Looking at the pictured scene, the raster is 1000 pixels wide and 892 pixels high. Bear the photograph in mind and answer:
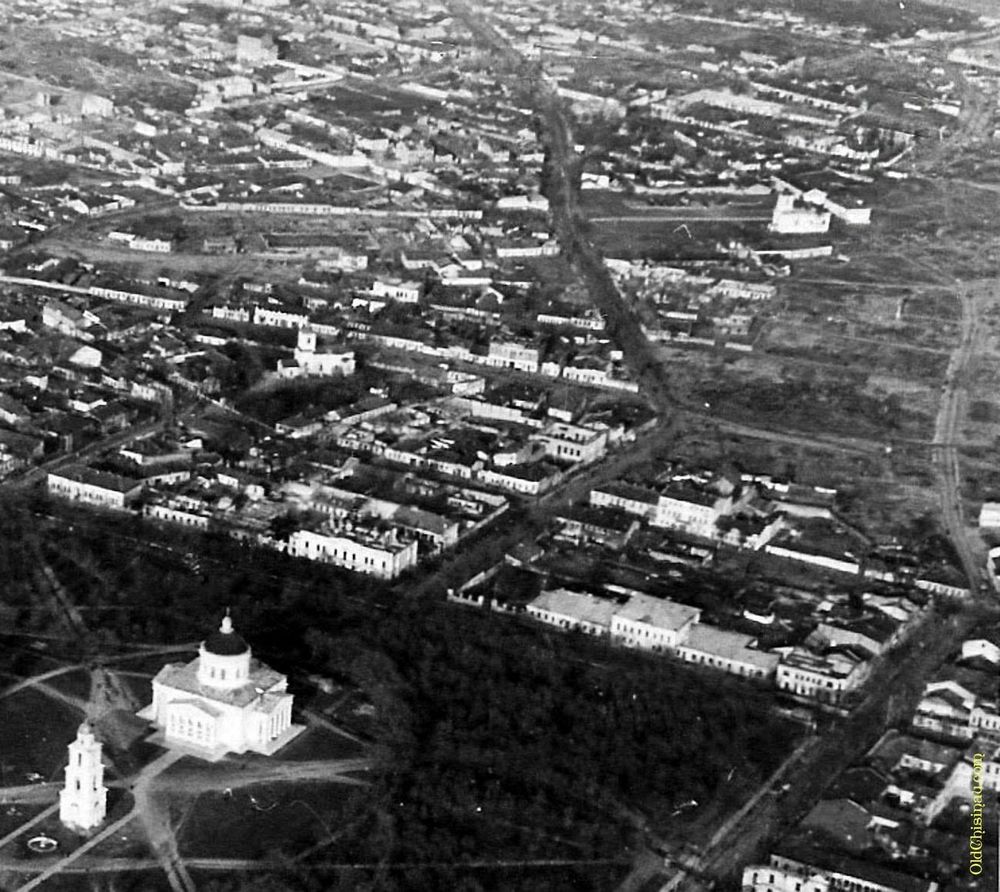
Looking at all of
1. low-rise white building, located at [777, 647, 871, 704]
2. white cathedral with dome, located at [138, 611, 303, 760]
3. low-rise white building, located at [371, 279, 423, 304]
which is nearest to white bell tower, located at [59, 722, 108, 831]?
white cathedral with dome, located at [138, 611, 303, 760]

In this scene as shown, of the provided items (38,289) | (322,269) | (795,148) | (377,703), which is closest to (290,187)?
(322,269)

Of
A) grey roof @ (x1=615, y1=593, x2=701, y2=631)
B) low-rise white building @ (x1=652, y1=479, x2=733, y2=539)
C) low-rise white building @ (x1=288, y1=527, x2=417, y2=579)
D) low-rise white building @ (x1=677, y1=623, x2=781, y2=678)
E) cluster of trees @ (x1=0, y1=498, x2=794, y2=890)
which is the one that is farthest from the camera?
low-rise white building @ (x1=652, y1=479, x2=733, y2=539)

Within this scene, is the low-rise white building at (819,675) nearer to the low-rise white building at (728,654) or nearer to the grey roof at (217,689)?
the low-rise white building at (728,654)

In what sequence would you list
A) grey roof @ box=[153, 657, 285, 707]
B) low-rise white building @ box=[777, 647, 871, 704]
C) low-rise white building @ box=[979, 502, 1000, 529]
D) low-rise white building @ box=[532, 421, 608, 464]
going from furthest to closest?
low-rise white building @ box=[532, 421, 608, 464]
low-rise white building @ box=[979, 502, 1000, 529]
low-rise white building @ box=[777, 647, 871, 704]
grey roof @ box=[153, 657, 285, 707]

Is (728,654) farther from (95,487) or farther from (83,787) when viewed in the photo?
(95,487)

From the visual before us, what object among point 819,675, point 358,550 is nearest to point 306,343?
point 358,550

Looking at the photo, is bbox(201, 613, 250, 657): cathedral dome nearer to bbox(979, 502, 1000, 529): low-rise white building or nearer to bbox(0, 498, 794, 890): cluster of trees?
bbox(0, 498, 794, 890): cluster of trees

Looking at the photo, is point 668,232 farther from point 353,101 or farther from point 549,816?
point 549,816
